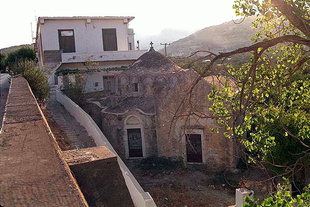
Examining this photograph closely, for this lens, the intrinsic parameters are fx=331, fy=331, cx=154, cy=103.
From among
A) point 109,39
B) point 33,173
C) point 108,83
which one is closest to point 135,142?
point 108,83

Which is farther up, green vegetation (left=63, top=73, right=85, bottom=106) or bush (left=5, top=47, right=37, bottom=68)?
bush (left=5, top=47, right=37, bottom=68)

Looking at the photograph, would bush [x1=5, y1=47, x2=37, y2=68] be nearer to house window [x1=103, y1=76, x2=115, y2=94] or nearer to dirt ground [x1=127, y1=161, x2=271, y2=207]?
house window [x1=103, y1=76, x2=115, y2=94]

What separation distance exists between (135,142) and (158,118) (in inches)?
83.0

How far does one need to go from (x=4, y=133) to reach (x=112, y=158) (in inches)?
72.1

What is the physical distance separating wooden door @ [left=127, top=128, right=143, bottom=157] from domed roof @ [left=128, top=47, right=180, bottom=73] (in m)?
4.07

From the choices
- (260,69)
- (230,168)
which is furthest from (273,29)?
(230,168)

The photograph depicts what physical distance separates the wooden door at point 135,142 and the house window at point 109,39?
1386 centimetres

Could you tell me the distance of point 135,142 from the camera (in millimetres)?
19094

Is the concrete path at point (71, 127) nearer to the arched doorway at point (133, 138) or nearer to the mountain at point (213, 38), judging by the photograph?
the arched doorway at point (133, 138)

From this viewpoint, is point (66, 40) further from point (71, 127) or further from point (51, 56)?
point (71, 127)

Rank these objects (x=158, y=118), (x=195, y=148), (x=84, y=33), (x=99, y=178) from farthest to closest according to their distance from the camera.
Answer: (x=84, y=33), (x=158, y=118), (x=195, y=148), (x=99, y=178)

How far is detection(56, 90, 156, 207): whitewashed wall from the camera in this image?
9.18m

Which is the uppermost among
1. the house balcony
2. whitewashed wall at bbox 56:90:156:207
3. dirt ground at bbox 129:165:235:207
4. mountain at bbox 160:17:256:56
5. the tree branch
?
mountain at bbox 160:17:256:56

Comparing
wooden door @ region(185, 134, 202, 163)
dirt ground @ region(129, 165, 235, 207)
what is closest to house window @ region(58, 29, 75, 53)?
dirt ground @ region(129, 165, 235, 207)
